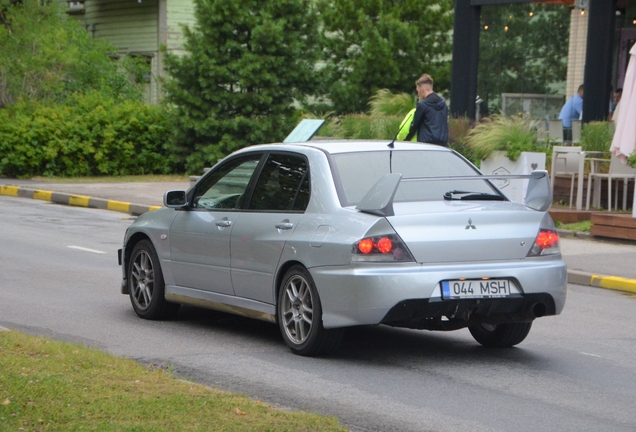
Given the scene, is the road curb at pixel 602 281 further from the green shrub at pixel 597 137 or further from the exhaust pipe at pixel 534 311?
the green shrub at pixel 597 137

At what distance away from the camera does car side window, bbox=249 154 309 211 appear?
793 cm

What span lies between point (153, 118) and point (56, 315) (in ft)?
61.9

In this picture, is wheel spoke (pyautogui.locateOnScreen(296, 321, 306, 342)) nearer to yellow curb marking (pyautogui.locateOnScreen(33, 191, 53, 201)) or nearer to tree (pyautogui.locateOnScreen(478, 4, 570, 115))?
yellow curb marking (pyautogui.locateOnScreen(33, 191, 53, 201))

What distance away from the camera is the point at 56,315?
9258 millimetres

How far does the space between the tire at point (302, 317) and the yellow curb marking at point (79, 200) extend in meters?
14.5

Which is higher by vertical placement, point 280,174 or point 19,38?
point 19,38

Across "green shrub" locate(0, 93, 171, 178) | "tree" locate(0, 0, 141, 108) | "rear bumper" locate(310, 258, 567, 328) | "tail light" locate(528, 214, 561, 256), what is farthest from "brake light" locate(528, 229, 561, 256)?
"tree" locate(0, 0, 141, 108)

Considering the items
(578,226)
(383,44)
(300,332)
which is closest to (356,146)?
(300,332)

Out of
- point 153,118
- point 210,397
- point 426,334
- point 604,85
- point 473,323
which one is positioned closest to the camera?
point 210,397

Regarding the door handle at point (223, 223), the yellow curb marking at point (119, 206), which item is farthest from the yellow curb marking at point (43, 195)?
the door handle at point (223, 223)

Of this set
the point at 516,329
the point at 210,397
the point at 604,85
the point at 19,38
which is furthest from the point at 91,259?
the point at 19,38

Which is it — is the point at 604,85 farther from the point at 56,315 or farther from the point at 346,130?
the point at 56,315

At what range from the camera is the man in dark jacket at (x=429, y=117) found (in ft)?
47.8

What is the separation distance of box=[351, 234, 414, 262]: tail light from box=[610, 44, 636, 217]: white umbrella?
945 centimetres
